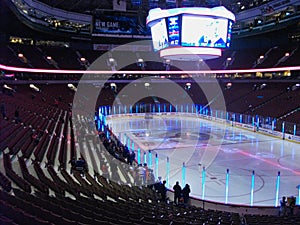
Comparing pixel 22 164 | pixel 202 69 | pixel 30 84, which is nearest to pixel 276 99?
pixel 202 69

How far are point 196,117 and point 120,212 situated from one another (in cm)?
3085

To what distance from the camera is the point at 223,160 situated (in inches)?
632

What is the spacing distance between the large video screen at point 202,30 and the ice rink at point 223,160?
609 cm

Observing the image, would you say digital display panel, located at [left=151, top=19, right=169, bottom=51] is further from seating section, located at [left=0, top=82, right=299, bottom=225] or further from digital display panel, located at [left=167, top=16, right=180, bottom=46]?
seating section, located at [left=0, top=82, right=299, bottom=225]

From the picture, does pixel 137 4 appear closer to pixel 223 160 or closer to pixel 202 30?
pixel 202 30

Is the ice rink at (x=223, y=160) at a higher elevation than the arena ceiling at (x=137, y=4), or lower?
lower

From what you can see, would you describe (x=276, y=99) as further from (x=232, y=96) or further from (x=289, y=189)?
(x=289, y=189)

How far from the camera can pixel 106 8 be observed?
36750mm

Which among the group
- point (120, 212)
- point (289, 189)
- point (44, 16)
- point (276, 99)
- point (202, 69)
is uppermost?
point (44, 16)

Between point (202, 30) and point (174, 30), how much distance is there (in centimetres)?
154

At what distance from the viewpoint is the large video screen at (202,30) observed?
17516 mm

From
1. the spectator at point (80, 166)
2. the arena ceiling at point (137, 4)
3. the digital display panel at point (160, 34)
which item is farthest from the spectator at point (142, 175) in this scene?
the arena ceiling at point (137, 4)

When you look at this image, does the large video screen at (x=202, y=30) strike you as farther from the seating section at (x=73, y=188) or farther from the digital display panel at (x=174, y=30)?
the seating section at (x=73, y=188)

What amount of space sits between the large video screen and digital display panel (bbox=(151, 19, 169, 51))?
133 centimetres
